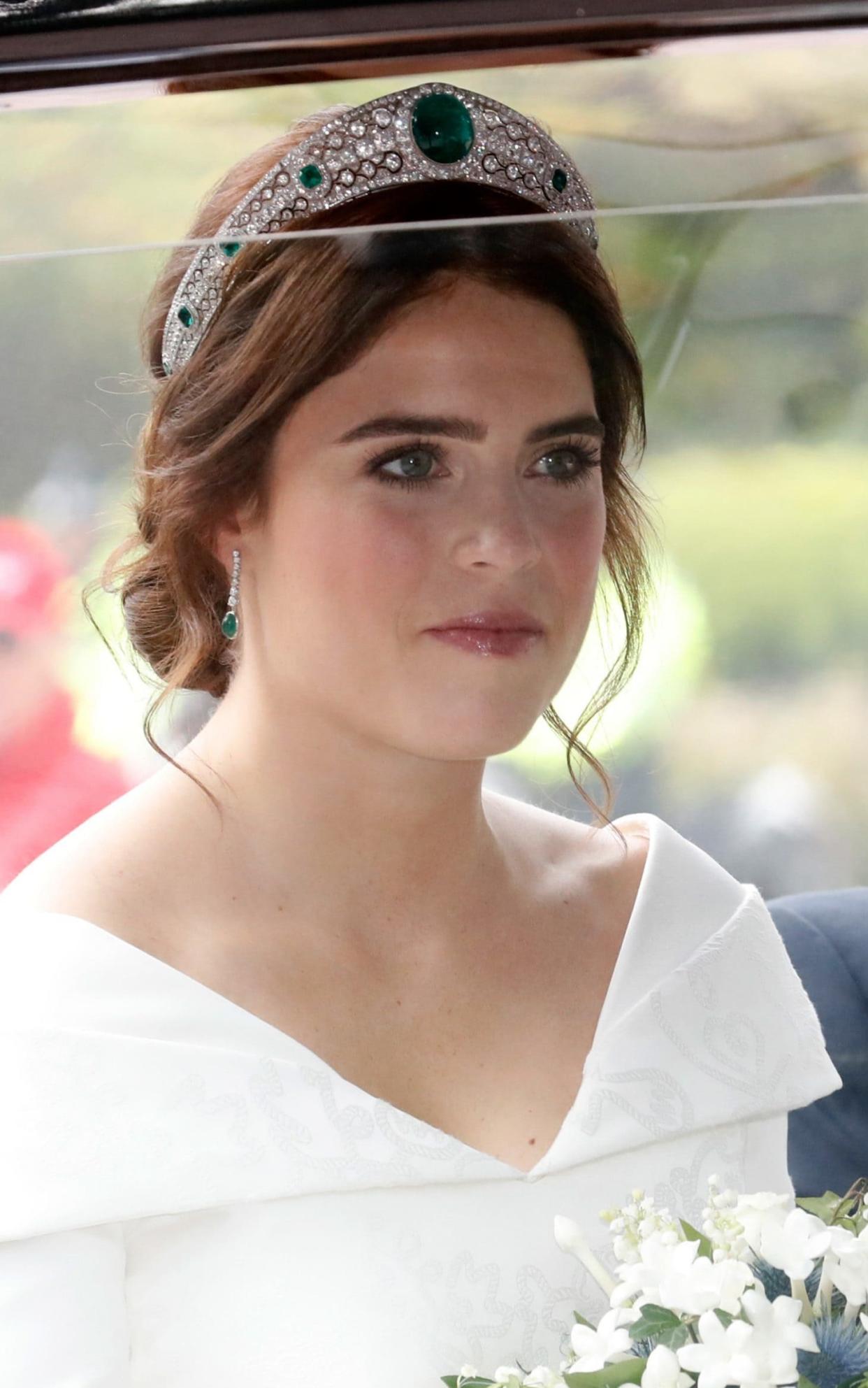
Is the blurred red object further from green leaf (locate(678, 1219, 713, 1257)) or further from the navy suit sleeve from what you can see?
the navy suit sleeve

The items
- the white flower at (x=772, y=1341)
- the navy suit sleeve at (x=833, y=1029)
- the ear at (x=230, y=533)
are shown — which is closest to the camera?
the white flower at (x=772, y=1341)

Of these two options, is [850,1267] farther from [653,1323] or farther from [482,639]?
[482,639]

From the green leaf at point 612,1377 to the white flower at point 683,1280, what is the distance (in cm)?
3

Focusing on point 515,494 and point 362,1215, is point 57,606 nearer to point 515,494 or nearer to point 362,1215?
point 515,494

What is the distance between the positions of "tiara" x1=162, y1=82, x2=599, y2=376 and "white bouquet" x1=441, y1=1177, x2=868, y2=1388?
591 mm

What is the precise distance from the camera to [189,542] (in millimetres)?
1289

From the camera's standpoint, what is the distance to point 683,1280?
82 centimetres

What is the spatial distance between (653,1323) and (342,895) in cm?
58

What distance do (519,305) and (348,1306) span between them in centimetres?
79

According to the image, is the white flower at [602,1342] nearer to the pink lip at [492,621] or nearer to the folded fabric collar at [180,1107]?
the folded fabric collar at [180,1107]

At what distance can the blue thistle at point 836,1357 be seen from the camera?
32.1 inches

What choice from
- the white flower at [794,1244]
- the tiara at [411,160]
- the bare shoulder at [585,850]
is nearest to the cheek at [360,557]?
the tiara at [411,160]

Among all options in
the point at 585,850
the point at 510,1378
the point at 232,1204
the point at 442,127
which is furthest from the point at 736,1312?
the point at 585,850

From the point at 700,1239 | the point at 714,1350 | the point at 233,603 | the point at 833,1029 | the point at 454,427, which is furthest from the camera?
the point at 833,1029
